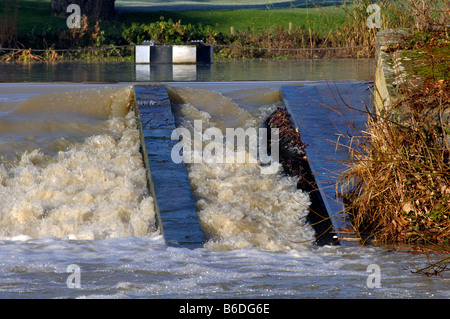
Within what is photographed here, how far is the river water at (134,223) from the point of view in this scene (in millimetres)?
4234

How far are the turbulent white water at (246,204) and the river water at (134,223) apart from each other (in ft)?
0.04

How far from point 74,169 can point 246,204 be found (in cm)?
195

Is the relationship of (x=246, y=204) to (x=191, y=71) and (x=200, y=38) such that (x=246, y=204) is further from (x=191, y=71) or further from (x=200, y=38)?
(x=200, y=38)

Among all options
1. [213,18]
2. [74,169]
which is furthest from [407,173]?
[213,18]

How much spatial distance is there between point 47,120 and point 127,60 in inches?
288

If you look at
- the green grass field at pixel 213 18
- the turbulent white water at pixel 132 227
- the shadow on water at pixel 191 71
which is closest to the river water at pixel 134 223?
the turbulent white water at pixel 132 227

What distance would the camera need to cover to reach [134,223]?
578cm

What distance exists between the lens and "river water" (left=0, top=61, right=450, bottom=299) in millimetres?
4234

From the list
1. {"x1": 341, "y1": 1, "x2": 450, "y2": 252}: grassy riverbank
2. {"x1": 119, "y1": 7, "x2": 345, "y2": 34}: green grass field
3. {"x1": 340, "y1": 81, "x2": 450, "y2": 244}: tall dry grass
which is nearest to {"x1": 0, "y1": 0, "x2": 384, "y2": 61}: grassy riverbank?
{"x1": 119, "y1": 7, "x2": 345, "y2": 34}: green grass field

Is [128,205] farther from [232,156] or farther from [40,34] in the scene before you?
[40,34]

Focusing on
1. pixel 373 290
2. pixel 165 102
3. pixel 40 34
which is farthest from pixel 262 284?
pixel 40 34

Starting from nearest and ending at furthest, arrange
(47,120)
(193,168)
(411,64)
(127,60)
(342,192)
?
(342,192), (411,64), (193,168), (47,120), (127,60)

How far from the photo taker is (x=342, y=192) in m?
5.73

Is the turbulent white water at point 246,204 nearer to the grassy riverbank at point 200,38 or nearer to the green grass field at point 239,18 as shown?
the grassy riverbank at point 200,38
